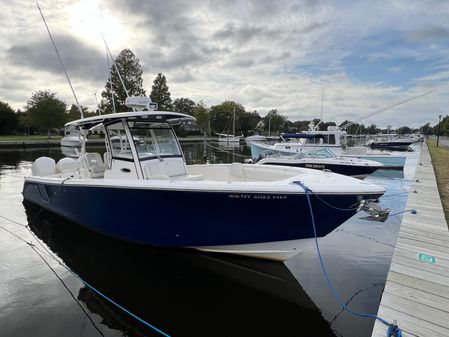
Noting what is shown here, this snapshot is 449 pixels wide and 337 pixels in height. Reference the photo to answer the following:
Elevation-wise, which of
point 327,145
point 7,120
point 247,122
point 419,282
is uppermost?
point 247,122

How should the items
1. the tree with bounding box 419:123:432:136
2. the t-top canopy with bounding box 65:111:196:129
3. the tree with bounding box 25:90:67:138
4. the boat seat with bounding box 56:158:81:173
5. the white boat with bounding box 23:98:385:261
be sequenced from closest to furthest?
the white boat with bounding box 23:98:385:261 → the t-top canopy with bounding box 65:111:196:129 → the boat seat with bounding box 56:158:81:173 → the tree with bounding box 25:90:67:138 → the tree with bounding box 419:123:432:136

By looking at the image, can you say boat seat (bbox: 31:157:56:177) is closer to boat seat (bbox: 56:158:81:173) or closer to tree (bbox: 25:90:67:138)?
boat seat (bbox: 56:158:81:173)

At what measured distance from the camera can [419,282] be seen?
180 inches

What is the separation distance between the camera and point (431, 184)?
12.3 meters

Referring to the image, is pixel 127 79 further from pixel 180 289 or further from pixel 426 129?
pixel 426 129

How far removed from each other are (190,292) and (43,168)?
24.1ft

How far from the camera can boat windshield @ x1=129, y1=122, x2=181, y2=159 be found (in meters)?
6.79

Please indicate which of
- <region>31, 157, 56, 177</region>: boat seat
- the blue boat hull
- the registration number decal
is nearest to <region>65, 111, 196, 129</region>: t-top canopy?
the blue boat hull

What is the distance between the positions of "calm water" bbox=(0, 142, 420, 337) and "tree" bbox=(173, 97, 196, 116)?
9368 centimetres

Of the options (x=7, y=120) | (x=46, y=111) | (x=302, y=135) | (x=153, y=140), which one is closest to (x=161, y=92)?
(x=46, y=111)

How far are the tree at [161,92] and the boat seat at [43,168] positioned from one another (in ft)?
183

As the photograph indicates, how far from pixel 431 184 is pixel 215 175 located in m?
9.52

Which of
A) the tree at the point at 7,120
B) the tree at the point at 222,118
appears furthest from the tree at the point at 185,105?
the tree at the point at 7,120

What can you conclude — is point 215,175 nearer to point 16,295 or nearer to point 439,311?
point 16,295
